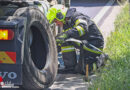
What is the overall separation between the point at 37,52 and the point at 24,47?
3.28 feet

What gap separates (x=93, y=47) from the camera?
6.57m

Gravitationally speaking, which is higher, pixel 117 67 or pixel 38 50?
pixel 38 50

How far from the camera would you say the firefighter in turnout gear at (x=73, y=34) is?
20.2 feet

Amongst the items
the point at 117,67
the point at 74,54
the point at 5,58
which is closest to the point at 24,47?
the point at 5,58

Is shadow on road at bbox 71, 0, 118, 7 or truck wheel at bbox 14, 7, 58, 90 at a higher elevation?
shadow on road at bbox 71, 0, 118, 7

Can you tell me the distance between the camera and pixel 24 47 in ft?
13.7

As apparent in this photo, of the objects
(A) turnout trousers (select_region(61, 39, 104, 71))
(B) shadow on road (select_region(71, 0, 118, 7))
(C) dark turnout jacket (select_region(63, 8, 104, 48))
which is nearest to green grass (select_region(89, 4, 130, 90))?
(A) turnout trousers (select_region(61, 39, 104, 71))

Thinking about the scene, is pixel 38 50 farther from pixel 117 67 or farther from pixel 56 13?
pixel 117 67

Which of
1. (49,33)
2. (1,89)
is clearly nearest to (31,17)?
(49,33)

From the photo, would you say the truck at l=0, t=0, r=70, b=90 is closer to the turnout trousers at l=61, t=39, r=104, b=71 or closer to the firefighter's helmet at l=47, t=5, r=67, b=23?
the firefighter's helmet at l=47, t=5, r=67, b=23

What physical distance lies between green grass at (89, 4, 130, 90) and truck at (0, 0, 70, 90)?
796mm

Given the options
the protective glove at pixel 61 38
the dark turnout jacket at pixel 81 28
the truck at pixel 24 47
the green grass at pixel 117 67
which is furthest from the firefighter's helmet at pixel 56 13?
the green grass at pixel 117 67

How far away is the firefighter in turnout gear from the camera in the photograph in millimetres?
6164

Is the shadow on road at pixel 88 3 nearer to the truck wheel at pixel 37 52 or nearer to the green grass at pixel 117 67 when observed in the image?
the green grass at pixel 117 67
